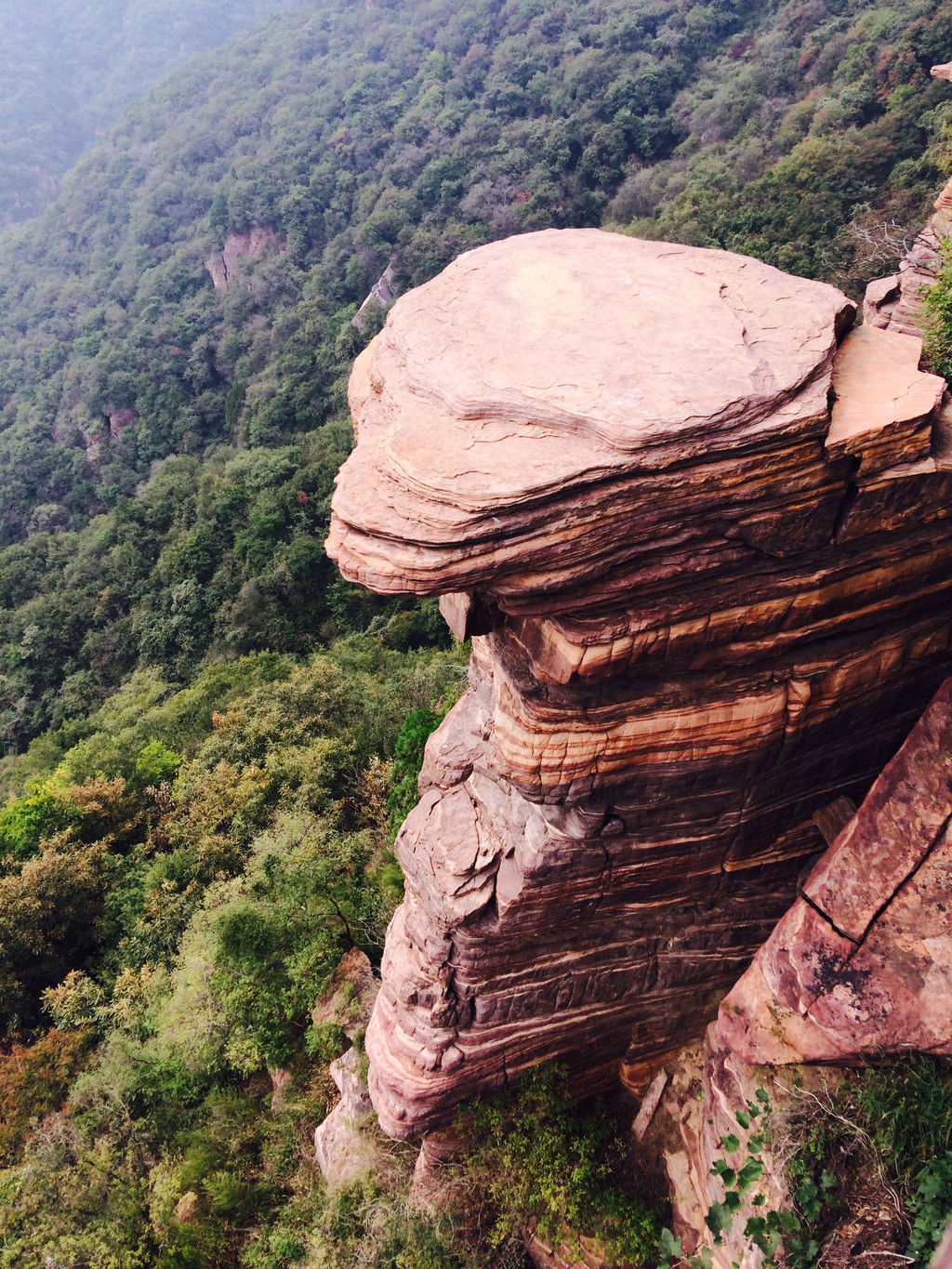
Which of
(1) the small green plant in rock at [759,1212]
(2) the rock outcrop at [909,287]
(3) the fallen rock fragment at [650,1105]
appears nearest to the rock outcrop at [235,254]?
(2) the rock outcrop at [909,287]

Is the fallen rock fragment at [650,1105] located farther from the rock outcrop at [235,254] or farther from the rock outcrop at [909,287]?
the rock outcrop at [235,254]

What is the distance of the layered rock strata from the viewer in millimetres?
9164

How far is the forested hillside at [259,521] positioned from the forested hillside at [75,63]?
151ft

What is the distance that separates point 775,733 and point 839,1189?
5.57 meters

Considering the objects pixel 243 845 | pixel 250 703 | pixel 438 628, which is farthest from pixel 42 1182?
pixel 438 628

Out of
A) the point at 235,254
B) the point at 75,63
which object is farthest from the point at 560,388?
the point at 75,63

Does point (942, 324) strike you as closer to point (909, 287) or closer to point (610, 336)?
point (610, 336)

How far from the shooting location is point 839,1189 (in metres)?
9.47

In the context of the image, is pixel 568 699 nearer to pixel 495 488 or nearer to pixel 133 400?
pixel 495 488

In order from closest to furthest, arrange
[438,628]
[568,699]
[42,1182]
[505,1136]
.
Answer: [568,699]
[505,1136]
[42,1182]
[438,628]

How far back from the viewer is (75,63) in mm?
165250

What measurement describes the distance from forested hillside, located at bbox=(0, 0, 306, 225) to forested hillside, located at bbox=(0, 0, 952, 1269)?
45877mm

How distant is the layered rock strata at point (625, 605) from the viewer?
9164 millimetres

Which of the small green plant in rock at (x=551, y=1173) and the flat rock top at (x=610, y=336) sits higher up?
the flat rock top at (x=610, y=336)
